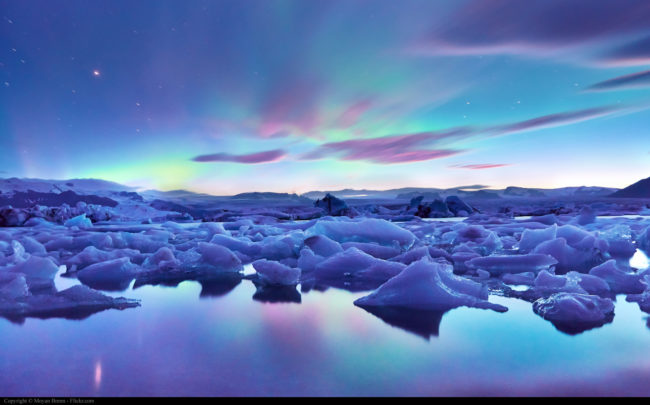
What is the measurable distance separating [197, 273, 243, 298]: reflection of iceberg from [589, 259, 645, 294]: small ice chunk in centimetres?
279

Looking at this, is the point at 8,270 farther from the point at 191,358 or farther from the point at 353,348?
the point at 353,348

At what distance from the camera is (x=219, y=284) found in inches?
121

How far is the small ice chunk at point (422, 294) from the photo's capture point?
7.25ft

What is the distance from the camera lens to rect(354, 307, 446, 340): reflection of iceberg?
1.78m

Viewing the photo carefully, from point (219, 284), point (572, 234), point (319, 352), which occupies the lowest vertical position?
point (219, 284)

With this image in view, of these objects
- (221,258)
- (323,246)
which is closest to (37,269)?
(221,258)

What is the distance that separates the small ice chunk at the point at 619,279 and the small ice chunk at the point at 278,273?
231 centimetres

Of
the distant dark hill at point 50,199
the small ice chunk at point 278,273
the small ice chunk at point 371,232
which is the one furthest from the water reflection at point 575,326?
the distant dark hill at point 50,199

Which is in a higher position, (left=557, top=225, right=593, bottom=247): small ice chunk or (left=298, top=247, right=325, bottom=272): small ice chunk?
(left=557, top=225, right=593, bottom=247): small ice chunk

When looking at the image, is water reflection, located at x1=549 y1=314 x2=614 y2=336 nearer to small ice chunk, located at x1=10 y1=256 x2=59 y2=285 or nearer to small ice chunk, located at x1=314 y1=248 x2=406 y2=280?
small ice chunk, located at x1=314 y1=248 x2=406 y2=280

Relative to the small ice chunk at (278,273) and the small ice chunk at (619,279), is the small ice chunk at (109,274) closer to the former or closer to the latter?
the small ice chunk at (278,273)

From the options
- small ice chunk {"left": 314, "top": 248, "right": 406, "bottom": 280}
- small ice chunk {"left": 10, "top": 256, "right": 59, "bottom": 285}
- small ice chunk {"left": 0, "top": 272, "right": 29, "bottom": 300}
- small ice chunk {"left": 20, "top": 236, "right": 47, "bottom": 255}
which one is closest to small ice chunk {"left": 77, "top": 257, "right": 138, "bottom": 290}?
small ice chunk {"left": 10, "top": 256, "right": 59, "bottom": 285}

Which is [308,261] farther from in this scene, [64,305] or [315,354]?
[315,354]

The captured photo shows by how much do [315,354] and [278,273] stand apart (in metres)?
1.53
